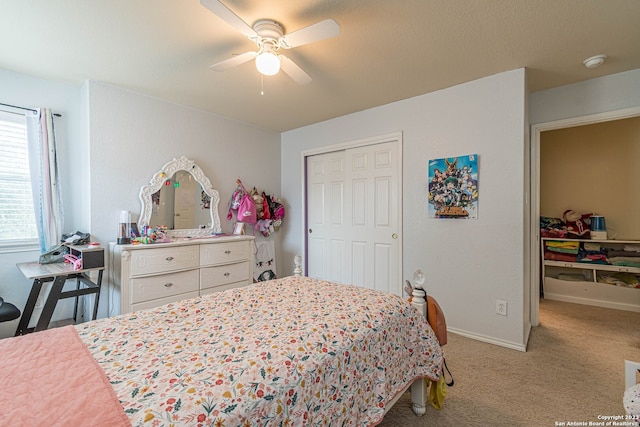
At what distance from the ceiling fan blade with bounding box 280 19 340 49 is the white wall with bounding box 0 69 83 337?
2.34 meters

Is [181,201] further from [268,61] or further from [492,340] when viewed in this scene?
[492,340]

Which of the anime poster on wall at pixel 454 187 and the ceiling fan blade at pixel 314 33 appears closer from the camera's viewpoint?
the ceiling fan blade at pixel 314 33

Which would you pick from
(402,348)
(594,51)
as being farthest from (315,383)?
(594,51)

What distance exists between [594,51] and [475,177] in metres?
1.18

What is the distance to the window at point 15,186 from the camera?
95.7 inches

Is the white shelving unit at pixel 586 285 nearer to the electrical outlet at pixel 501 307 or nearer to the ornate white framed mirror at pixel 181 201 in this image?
the electrical outlet at pixel 501 307

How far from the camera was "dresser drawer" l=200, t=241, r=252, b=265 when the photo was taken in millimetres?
2949

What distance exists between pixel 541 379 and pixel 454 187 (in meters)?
1.64

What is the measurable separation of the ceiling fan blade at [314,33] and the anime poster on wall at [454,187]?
1.76m

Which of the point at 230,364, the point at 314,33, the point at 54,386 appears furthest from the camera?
the point at 314,33

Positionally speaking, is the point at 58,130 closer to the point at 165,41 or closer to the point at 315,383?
the point at 165,41

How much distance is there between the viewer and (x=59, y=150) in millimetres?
2689

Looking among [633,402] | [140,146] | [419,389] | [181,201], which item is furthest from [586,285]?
[140,146]

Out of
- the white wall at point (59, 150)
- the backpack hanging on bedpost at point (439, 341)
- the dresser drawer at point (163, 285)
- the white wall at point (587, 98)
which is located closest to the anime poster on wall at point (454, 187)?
the white wall at point (587, 98)
